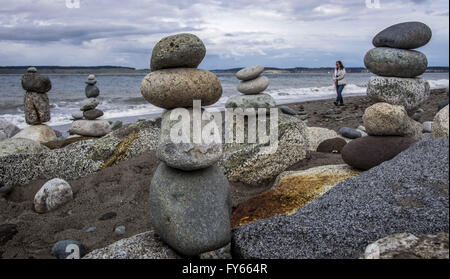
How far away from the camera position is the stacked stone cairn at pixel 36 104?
947 centimetres

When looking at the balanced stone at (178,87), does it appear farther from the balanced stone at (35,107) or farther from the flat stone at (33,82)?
the balanced stone at (35,107)

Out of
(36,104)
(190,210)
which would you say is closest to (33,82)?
(36,104)

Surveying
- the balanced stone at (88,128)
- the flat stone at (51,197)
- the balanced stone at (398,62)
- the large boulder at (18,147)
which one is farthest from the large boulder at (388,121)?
the balanced stone at (88,128)

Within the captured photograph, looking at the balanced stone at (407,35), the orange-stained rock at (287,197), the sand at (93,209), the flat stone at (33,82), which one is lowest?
the sand at (93,209)

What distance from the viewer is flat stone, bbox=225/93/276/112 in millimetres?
7418

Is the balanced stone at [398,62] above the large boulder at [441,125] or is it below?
above

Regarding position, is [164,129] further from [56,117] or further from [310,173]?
[56,117]

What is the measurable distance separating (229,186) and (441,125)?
2.31m

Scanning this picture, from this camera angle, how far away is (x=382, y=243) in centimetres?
272

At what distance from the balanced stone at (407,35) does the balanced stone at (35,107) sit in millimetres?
8718

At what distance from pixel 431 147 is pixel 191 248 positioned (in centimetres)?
285

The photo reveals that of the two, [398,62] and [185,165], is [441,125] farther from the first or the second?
[398,62]

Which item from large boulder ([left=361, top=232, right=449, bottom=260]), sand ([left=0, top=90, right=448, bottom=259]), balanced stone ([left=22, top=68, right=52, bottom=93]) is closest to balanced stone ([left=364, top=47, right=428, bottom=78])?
sand ([left=0, top=90, right=448, bottom=259])
